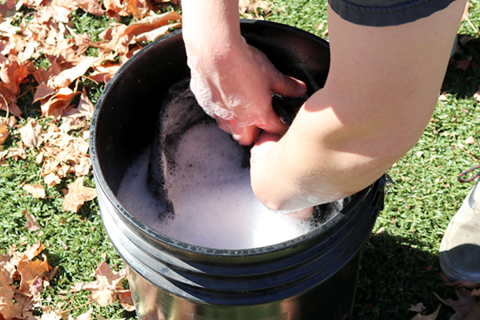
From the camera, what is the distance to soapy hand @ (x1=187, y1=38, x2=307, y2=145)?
1113mm

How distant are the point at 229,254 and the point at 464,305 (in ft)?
3.96

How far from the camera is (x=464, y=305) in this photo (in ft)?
5.57

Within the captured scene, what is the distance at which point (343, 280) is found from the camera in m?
1.29

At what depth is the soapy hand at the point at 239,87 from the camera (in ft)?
3.65

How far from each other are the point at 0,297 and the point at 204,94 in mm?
1178

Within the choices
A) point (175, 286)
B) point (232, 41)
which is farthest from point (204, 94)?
point (175, 286)

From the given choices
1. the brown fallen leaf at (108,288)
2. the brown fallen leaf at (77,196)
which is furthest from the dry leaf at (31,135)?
the brown fallen leaf at (108,288)

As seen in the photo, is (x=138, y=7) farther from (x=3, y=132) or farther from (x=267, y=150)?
(x=267, y=150)

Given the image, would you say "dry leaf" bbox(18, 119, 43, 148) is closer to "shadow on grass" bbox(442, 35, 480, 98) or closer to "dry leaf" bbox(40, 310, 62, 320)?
"dry leaf" bbox(40, 310, 62, 320)

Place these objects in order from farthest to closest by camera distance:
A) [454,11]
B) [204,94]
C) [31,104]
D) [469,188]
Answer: [31,104] < [469,188] < [204,94] < [454,11]

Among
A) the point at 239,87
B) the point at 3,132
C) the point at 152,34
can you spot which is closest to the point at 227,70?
the point at 239,87

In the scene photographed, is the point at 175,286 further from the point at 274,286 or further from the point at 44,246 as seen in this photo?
the point at 44,246

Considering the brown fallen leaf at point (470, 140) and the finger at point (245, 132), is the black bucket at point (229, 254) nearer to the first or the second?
the finger at point (245, 132)

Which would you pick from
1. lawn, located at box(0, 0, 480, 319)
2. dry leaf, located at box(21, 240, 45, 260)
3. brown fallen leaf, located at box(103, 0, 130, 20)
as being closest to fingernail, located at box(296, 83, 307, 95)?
lawn, located at box(0, 0, 480, 319)
